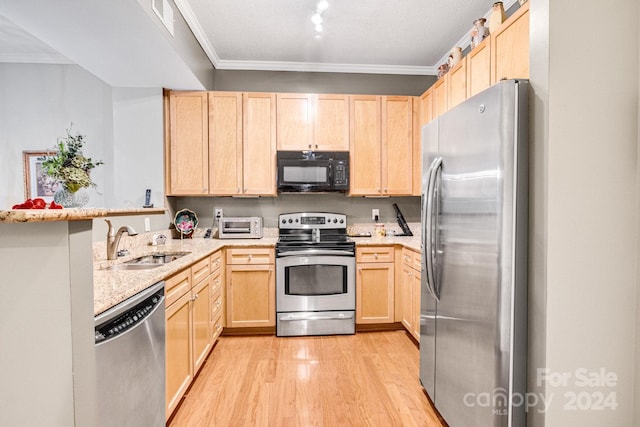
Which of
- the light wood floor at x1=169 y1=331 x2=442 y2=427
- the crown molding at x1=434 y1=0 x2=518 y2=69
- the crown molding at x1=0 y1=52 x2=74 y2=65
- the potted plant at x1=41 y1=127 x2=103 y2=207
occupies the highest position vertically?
the crown molding at x1=434 y1=0 x2=518 y2=69

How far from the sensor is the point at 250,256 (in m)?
3.12

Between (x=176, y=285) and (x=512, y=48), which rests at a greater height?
(x=512, y=48)

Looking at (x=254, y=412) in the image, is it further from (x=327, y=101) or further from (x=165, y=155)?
(x=327, y=101)

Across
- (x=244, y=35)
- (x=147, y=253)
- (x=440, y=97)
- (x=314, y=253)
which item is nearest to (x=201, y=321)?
(x=147, y=253)

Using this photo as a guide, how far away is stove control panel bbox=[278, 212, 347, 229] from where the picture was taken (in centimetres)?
368

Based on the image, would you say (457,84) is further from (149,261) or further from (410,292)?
(149,261)

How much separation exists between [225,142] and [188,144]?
381mm

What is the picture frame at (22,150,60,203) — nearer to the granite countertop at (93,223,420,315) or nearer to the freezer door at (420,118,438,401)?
the granite countertop at (93,223,420,315)

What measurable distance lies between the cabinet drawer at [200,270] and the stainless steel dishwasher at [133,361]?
582 millimetres

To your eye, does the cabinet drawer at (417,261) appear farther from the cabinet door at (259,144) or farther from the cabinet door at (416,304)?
the cabinet door at (259,144)

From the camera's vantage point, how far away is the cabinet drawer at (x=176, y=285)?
175 centimetres

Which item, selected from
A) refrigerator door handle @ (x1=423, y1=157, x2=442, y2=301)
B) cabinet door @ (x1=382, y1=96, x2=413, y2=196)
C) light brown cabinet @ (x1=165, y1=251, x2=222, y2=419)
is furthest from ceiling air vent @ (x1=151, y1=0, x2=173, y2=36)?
cabinet door @ (x1=382, y1=96, x2=413, y2=196)

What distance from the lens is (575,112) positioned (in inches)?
49.5

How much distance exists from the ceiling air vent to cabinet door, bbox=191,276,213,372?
1893 millimetres
